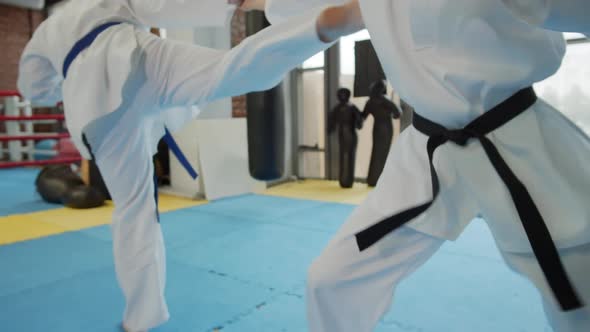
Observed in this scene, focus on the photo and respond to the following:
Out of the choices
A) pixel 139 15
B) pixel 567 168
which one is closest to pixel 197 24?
pixel 139 15

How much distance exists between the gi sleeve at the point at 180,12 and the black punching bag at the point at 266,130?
1396 millimetres

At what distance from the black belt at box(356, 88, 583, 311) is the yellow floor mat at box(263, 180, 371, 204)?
3.64 metres

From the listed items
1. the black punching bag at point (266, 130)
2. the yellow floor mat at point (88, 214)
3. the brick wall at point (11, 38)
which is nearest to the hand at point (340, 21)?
the black punching bag at point (266, 130)

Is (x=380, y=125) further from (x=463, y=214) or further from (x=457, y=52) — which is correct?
(x=457, y=52)

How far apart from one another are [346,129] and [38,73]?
4.06 meters

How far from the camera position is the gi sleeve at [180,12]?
6.09 feet

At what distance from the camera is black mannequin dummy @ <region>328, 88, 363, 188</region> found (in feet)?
18.5

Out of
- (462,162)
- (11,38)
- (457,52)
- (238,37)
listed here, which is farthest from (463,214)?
(11,38)

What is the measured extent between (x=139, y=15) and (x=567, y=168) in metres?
1.80

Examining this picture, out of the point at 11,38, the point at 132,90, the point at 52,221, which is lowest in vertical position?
the point at 52,221

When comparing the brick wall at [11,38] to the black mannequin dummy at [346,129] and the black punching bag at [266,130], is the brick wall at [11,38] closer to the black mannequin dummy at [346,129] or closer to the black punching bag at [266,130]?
the black mannequin dummy at [346,129]

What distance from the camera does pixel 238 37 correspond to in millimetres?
5984

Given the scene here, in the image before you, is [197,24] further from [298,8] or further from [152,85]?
[298,8]

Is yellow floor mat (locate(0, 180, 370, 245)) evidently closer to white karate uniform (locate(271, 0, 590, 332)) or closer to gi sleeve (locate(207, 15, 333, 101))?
gi sleeve (locate(207, 15, 333, 101))
